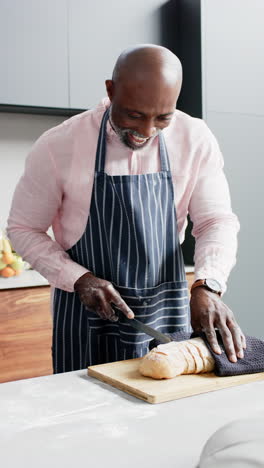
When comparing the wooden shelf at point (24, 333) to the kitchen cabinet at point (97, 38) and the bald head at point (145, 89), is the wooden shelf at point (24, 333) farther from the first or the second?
the bald head at point (145, 89)

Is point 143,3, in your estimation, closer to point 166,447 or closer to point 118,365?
point 118,365

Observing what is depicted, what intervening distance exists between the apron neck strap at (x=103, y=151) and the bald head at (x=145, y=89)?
0.14 metres

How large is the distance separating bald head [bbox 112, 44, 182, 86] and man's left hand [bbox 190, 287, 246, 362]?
0.46 meters

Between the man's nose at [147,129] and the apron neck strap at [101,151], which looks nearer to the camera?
the man's nose at [147,129]

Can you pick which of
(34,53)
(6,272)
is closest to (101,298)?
(6,272)

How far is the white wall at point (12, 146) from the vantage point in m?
2.60

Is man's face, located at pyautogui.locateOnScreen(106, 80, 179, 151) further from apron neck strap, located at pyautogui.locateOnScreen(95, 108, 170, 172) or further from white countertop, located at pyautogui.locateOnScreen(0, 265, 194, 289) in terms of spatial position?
white countertop, located at pyautogui.locateOnScreen(0, 265, 194, 289)

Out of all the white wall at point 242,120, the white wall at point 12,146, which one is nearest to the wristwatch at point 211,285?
the white wall at point 242,120

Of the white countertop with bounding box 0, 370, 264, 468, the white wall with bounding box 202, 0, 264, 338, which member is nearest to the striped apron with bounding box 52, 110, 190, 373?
the white countertop with bounding box 0, 370, 264, 468

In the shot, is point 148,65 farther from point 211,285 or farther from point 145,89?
point 211,285

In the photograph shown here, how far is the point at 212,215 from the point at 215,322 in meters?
0.32

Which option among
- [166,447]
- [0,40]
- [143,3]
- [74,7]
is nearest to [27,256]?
[166,447]

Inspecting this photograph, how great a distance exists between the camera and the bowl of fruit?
2.26 metres

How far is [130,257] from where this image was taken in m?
1.32
